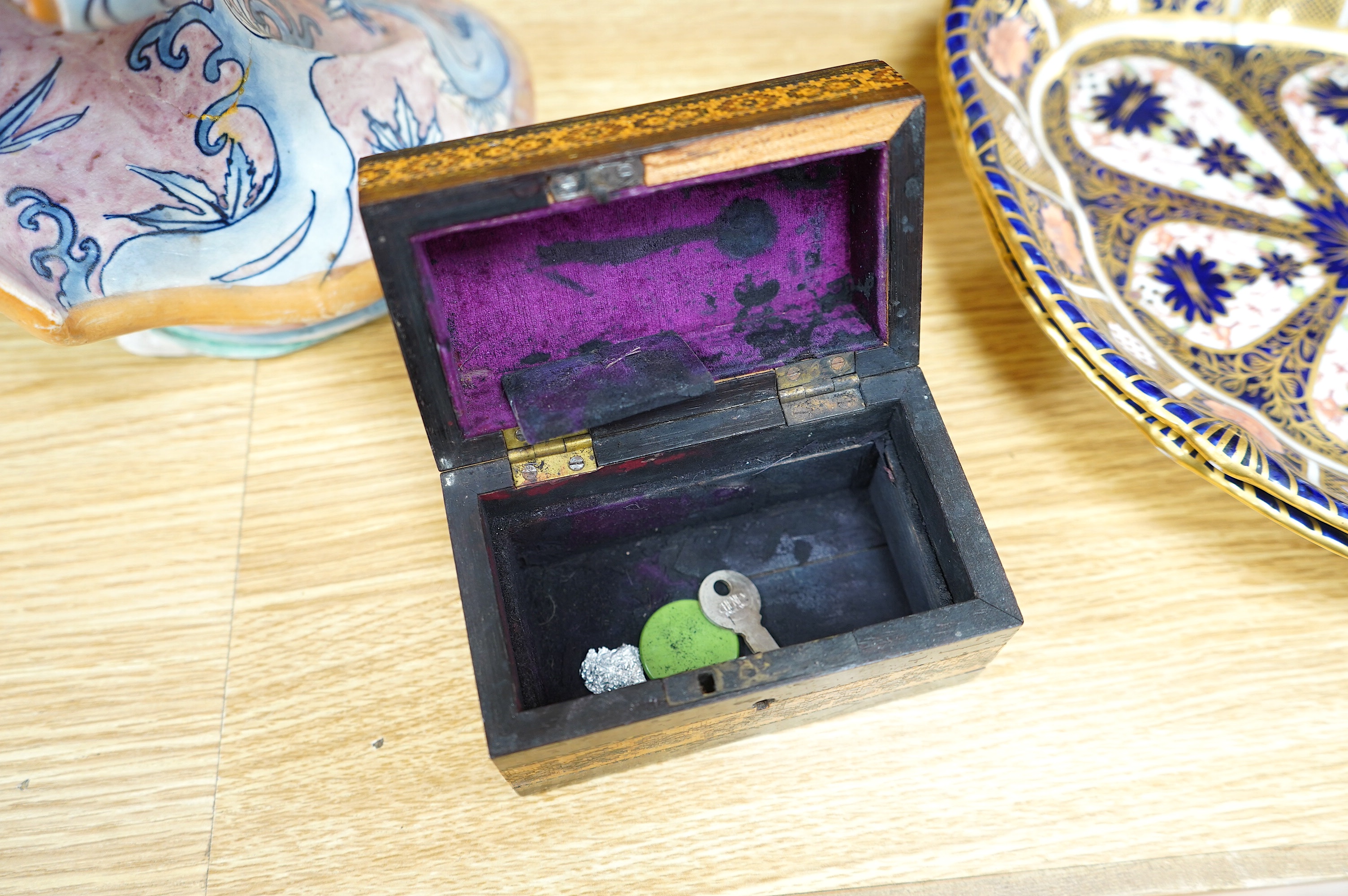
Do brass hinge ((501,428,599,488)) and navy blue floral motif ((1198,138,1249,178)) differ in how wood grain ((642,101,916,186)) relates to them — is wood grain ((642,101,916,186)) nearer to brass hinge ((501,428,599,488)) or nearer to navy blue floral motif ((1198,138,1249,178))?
brass hinge ((501,428,599,488))

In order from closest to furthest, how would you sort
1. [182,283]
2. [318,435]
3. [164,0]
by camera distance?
[164,0], [182,283], [318,435]

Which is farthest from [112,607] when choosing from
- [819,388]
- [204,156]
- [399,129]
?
[819,388]

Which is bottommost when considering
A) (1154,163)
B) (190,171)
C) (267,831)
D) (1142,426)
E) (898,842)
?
(898,842)

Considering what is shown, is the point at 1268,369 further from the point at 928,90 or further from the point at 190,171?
the point at 190,171

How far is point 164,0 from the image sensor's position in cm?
77

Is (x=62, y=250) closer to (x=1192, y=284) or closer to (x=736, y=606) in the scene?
(x=736, y=606)

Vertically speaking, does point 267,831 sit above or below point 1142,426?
below

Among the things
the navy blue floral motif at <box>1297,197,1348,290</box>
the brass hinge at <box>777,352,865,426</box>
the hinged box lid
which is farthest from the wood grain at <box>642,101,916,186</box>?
the navy blue floral motif at <box>1297,197,1348,290</box>

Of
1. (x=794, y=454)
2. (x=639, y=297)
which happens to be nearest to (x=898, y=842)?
(x=794, y=454)

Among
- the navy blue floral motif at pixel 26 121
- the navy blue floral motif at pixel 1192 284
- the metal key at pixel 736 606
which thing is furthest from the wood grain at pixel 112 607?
the navy blue floral motif at pixel 1192 284

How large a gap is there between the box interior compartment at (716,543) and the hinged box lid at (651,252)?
0.09 meters

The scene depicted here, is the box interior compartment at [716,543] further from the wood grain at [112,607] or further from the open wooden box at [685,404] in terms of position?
the wood grain at [112,607]

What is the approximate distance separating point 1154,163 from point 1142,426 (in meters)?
0.44

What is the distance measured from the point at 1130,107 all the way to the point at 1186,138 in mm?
74
